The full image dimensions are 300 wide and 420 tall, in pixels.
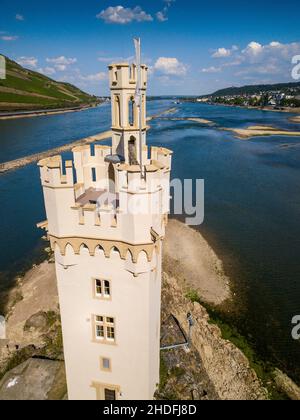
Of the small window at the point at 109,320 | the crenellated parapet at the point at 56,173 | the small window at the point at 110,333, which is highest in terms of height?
the crenellated parapet at the point at 56,173

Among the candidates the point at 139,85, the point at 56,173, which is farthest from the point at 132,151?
the point at 56,173

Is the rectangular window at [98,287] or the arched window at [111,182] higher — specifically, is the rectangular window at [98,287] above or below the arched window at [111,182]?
below

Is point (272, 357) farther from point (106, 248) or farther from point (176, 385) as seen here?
point (106, 248)

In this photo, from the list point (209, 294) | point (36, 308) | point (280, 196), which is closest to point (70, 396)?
point (36, 308)

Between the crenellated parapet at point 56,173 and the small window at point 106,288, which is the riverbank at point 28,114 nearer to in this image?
the crenellated parapet at point 56,173

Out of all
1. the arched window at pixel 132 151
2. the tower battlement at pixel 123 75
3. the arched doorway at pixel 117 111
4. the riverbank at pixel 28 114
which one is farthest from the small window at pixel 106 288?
the riverbank at pixel 28 114

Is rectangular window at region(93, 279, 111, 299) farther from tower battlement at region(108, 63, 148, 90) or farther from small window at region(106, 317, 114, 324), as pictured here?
tower battlement at region(108, 63, 148, 90)

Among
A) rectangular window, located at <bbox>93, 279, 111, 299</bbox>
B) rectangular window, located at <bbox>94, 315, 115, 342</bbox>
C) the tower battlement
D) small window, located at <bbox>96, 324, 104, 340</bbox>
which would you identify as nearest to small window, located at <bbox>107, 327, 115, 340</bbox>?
rectangular window, located at <bbox>94, 315, 115, 342</bbox>

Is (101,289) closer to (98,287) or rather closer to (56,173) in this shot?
(98,287)
